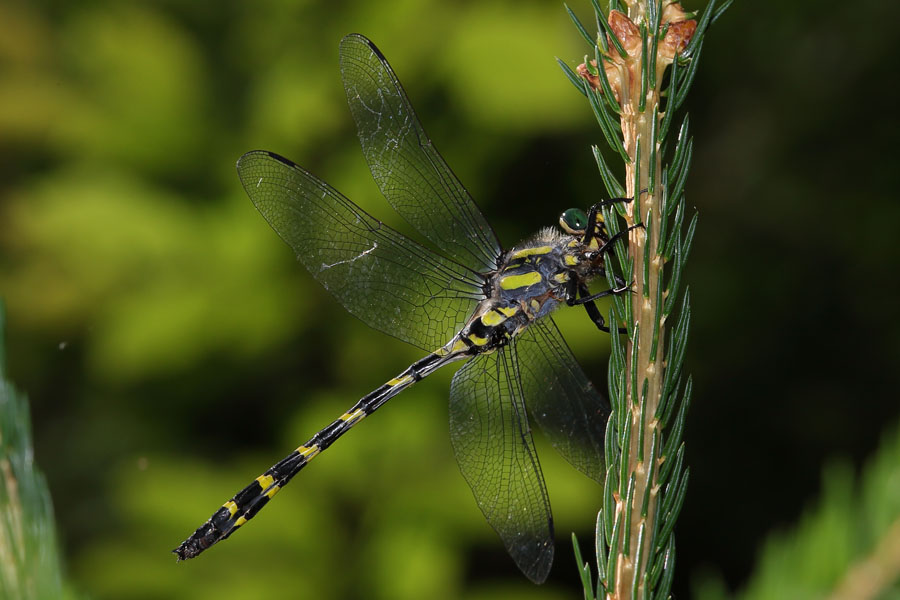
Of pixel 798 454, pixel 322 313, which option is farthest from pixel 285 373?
pixel 798 454

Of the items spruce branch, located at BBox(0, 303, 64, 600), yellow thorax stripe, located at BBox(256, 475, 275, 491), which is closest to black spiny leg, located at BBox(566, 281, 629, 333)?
yellow thorax stripe, located at BBox(256, 475, 275, 491)

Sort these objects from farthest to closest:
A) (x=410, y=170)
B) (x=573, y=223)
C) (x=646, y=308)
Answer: (x=410, y=170), (x=573, y=223), (x=646, y=308)

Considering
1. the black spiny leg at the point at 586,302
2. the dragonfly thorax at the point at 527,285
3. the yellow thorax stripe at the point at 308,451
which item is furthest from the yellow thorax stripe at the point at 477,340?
the yellow thorax stripe at the point at 308,451

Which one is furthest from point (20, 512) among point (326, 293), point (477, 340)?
point (326, 293)

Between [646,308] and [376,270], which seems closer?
[646,308]

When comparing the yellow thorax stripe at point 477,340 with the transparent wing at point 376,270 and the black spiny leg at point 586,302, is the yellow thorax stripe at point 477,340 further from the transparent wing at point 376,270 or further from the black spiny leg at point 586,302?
the black spiny leg at point 586,302

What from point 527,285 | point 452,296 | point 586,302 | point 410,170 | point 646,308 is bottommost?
point 646,308

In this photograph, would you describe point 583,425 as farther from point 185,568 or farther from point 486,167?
point 185,568

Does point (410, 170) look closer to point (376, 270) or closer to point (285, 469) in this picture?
point (376, 270)
